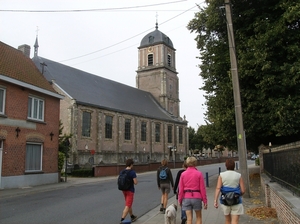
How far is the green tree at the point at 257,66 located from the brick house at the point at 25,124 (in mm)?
10424

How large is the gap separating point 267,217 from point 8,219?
710 cm

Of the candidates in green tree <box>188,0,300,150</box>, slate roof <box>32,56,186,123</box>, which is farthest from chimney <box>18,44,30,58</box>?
green tree <box>188,0,300,150</box>

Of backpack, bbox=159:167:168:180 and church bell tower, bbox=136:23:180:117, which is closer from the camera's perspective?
backpack, bbox=159:167:168:180

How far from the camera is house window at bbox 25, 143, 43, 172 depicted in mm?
18094

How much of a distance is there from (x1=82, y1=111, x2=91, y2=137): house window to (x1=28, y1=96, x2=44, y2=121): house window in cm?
1694

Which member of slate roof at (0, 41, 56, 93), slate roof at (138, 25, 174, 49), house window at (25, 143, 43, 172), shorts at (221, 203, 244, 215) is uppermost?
slate roof at (138, 25, 174, 49)

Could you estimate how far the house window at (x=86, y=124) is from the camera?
120 feet

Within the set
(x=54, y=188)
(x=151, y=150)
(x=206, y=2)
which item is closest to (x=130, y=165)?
(x=54, y=188)

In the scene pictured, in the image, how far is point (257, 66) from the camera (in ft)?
45.5

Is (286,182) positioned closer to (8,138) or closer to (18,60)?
(8,138)

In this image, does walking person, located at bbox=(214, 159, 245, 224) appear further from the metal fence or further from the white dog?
the metal fence

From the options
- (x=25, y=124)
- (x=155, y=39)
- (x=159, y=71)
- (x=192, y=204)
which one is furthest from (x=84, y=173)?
(x=155, y=39)

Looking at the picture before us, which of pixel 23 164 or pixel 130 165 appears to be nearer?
pixel 130 165

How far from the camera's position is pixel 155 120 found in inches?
1987
